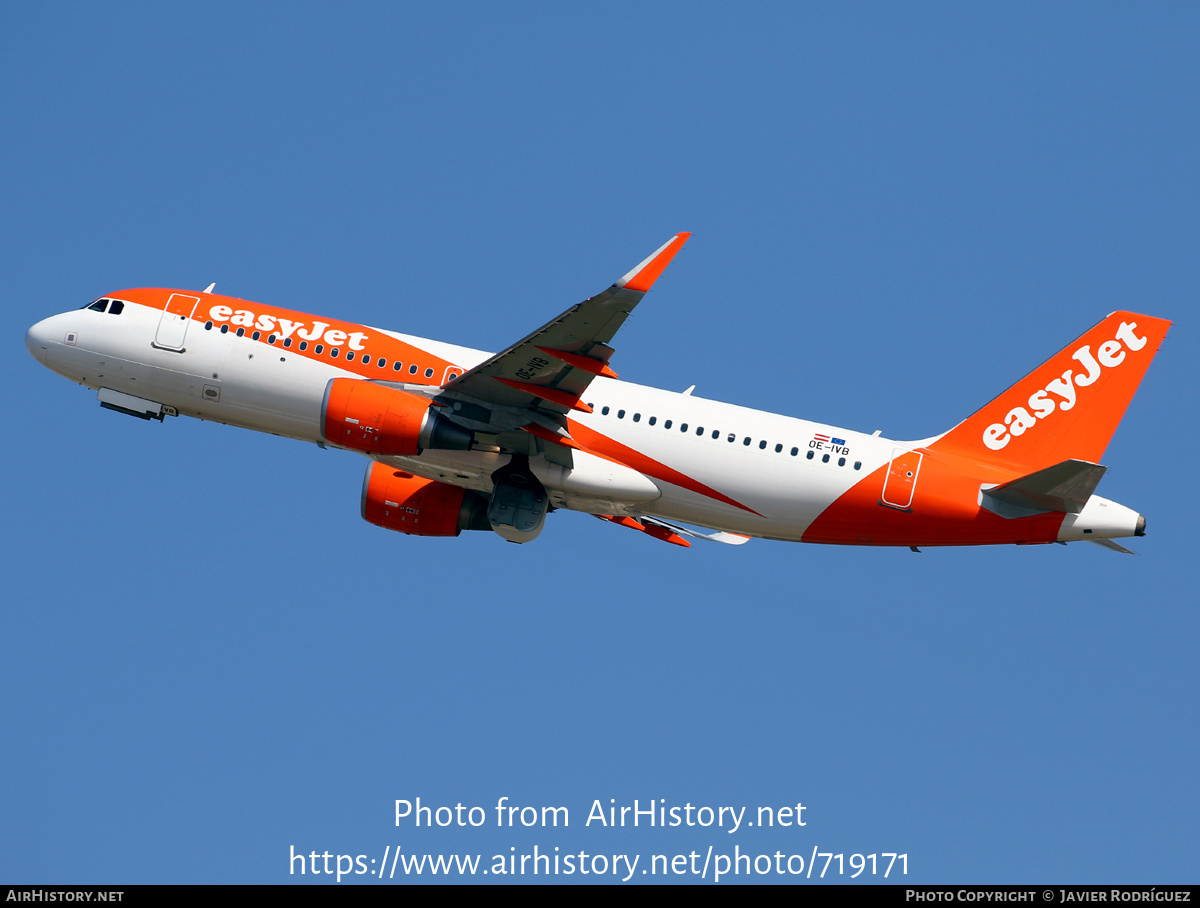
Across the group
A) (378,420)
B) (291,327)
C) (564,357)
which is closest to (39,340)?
(291,327)

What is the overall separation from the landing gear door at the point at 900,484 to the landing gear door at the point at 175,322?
19.6 m

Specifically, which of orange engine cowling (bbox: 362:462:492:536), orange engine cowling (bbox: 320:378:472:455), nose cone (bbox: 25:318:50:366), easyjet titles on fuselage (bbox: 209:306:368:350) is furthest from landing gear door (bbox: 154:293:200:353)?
orange engine cowling (bbox: 362:462:492:536)

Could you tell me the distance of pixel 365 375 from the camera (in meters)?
35.5

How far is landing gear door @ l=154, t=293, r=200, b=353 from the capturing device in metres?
35.8

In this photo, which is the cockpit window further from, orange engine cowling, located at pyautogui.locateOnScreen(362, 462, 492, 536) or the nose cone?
orange engine cowling, located at pyautogui.locateOnScreen(362, 462, 492, 536)

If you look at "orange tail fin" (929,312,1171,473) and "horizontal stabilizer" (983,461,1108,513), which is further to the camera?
"orange tail fin" (929,312,1171,473)

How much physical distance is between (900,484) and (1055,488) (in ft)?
12.8

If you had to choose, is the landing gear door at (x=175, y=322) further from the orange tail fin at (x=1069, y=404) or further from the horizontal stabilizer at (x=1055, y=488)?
the horizontal stabilizer at (x=1055, y=488)

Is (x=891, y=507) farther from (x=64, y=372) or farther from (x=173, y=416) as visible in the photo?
(x=64, y=372)

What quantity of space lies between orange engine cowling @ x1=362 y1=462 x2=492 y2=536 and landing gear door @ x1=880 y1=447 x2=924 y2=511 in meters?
11.6

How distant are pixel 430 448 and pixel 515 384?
9.34ft

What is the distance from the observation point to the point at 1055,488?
3288cm
